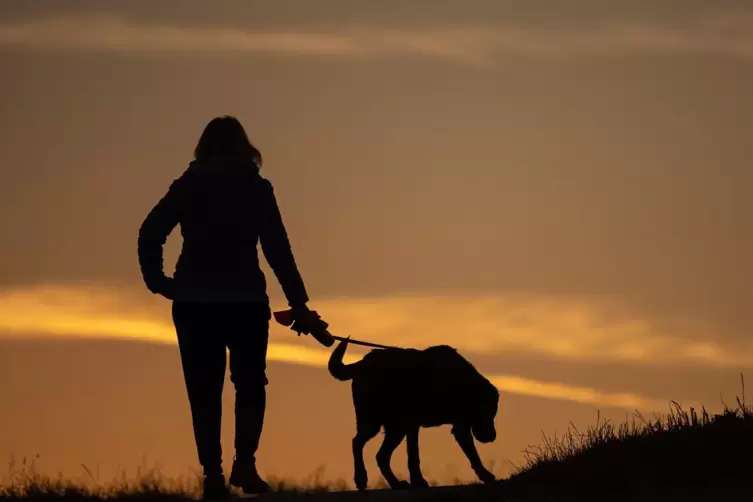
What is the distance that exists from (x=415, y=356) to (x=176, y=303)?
240 centimetres

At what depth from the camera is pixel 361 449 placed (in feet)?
31.4

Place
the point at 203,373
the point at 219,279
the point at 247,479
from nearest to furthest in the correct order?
the point at 219,279 < the point at 203,373 < the point at 247,479

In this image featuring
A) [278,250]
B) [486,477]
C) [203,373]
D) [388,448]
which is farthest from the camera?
[388,448]

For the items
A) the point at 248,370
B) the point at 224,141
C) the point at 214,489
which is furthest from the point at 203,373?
the point at 224,141

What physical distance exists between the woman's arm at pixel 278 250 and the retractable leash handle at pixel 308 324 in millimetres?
100

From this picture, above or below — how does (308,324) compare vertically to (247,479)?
above

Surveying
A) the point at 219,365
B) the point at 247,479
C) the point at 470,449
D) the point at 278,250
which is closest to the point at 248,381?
the point at 219,365

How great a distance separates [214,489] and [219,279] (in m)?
1.46

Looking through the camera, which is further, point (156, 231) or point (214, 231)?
point (156, 231)

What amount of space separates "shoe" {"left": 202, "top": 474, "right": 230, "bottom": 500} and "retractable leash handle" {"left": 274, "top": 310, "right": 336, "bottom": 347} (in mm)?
1234

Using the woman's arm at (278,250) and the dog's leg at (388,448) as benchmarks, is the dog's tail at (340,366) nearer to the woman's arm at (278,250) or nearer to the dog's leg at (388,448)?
the dog's leg at (388,448)

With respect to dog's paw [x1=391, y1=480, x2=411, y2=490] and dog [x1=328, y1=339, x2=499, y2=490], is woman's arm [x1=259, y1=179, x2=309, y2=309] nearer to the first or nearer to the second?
dog [x1=328, y1=339, x2=499, y2=490]

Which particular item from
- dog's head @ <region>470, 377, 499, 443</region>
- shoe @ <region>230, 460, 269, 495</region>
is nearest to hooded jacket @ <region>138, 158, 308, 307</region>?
shoe @ <region>230, 460, 269, 495</region>

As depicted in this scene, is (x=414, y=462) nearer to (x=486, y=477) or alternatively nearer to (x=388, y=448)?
(x=388, y=448)
